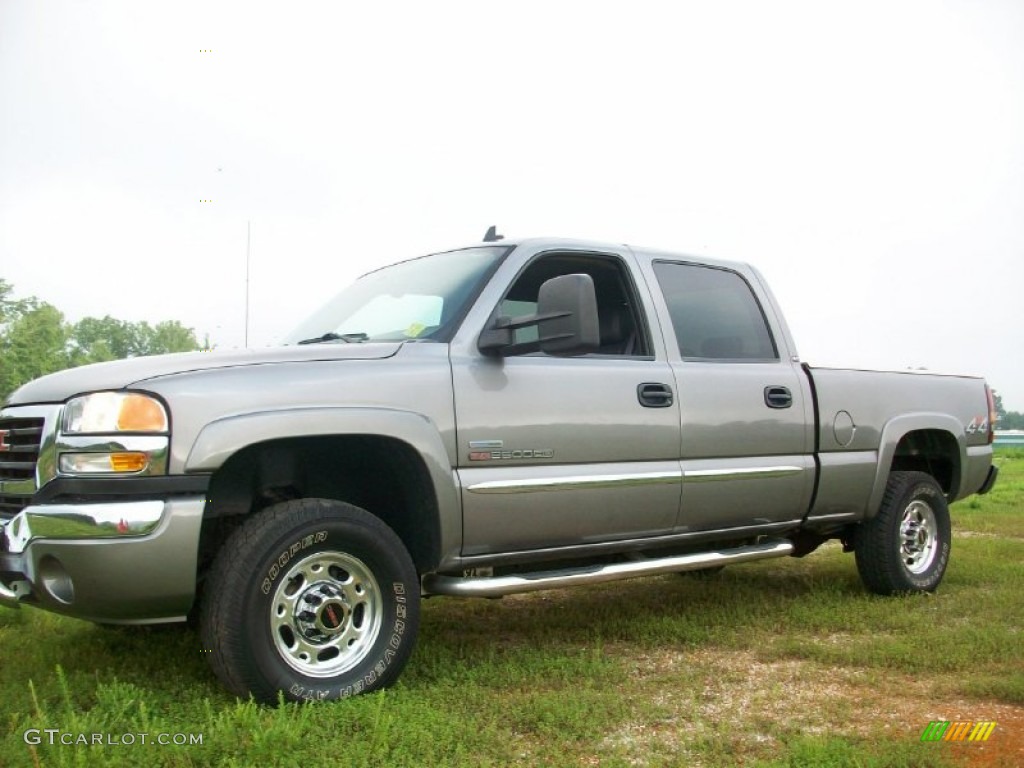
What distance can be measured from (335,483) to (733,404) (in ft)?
7.08

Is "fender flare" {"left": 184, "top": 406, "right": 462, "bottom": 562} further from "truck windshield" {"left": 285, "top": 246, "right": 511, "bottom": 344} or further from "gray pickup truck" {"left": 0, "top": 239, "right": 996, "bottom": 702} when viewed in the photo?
"truck windshield" {"left": 285, "top": 246, "right": 511, "bottom": 344}

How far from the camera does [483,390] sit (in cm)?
410

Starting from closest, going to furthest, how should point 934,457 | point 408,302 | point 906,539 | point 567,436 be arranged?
point 567,436 < point 408,302 < point 906,539 < point 934,457

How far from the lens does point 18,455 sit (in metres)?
3.65

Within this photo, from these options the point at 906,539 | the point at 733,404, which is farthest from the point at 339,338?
the point at 906,539

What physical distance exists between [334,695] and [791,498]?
288 centimetres

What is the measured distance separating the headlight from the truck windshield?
121 cm

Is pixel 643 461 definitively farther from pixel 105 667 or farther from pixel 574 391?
pixel 105 667

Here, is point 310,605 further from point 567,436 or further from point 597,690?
point 567,436

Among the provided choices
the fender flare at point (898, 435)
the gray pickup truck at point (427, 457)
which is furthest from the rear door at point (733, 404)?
the fender flare at point (898, 435)

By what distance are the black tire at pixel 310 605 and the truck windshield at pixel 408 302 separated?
0.99 meters

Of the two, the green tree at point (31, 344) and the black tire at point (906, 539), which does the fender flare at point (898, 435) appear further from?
the green tree at point (31, 344)

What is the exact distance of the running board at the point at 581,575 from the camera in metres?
3.98

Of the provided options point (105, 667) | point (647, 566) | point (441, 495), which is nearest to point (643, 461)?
point (647, 566)
